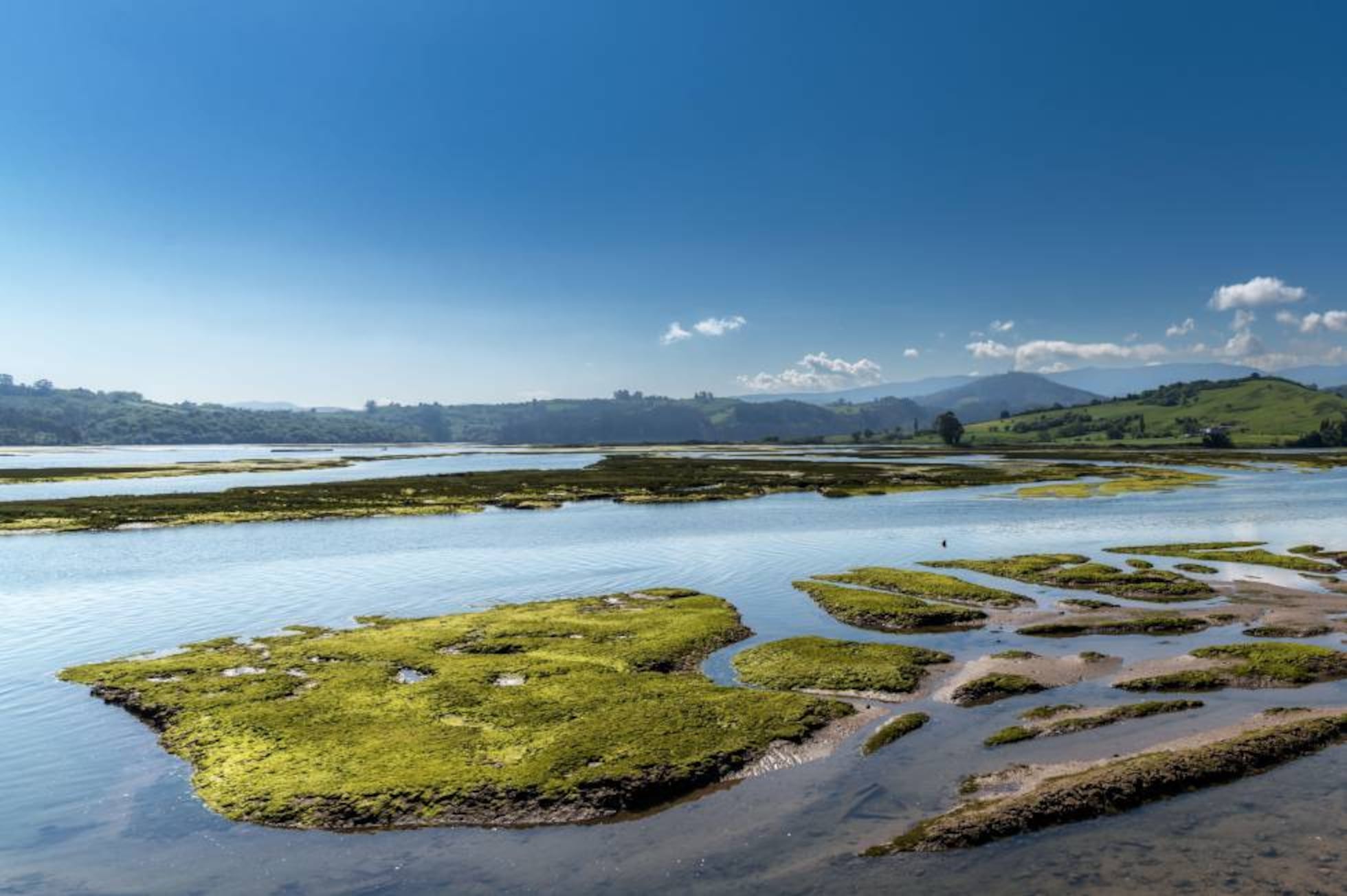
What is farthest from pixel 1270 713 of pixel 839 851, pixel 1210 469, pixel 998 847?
pixel 1210 469

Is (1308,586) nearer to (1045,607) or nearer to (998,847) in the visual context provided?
(1045,607)

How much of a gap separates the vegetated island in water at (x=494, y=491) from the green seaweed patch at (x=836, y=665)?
76.6 m

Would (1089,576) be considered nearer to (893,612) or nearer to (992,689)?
(893,612)

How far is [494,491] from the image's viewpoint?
5157 inches

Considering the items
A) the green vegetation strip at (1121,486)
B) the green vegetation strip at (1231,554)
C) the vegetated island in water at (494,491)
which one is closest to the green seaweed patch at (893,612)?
the green vegetation strip at (1231,554)

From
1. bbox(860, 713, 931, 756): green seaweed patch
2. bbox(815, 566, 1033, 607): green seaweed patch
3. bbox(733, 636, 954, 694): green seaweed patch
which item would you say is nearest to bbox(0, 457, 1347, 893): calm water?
bbox(860, 713, 931, 756): green seaweed patch

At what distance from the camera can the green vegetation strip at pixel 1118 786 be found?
66.1 feet

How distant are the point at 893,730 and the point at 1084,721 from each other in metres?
7.07

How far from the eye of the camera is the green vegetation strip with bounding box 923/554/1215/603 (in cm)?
4816

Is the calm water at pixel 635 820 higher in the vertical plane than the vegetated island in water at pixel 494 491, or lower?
lower

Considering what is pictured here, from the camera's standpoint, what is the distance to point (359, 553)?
6962 centimetres

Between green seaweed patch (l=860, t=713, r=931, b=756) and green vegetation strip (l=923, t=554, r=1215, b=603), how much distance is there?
27347 millimetres

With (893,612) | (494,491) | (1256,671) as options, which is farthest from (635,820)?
(494,491)

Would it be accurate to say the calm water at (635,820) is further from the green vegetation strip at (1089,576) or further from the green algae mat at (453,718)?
the green vegetation strip at (1089,576)
